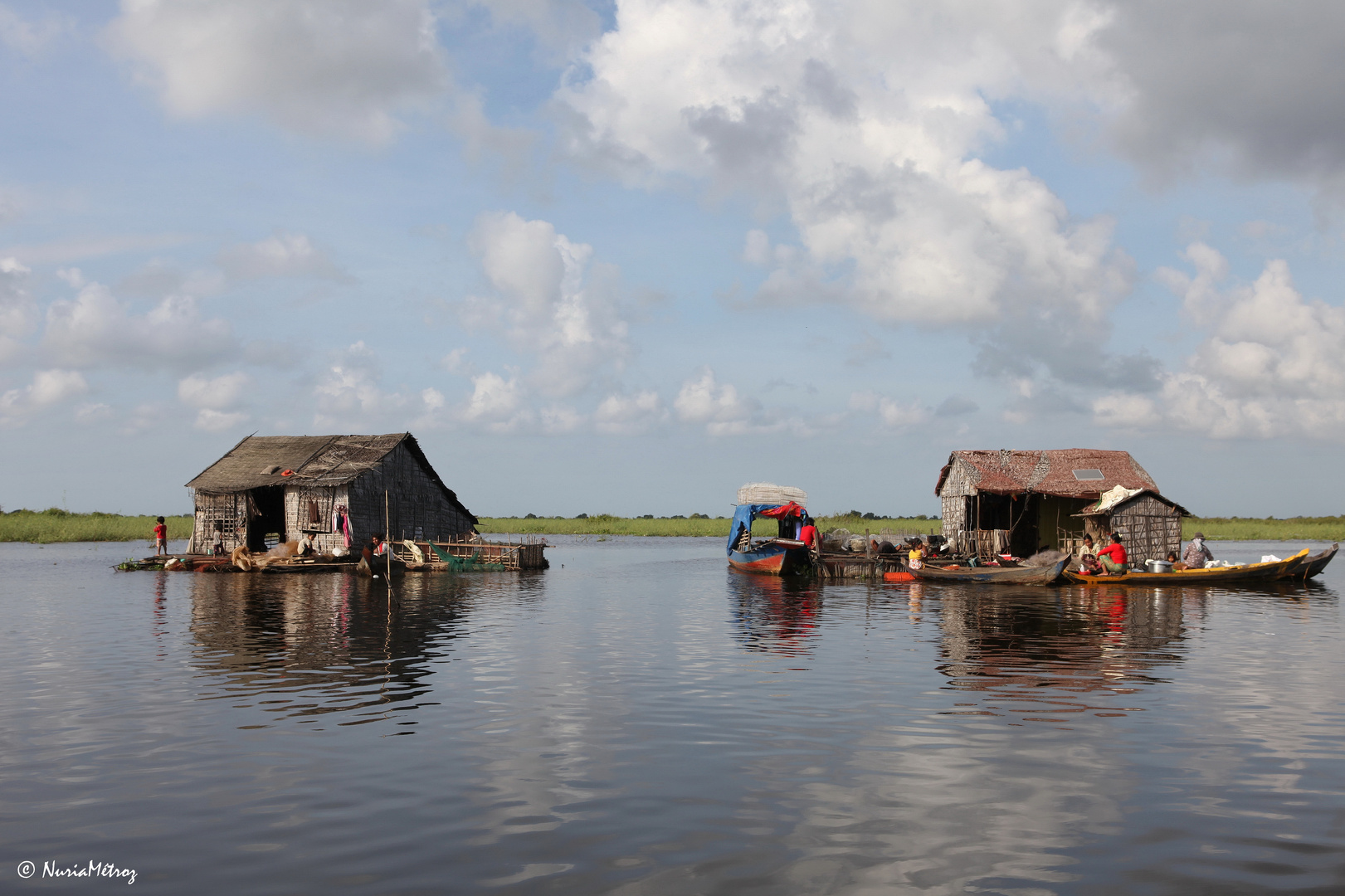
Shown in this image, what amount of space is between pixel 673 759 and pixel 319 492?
3539cm

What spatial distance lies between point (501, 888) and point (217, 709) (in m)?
7.43

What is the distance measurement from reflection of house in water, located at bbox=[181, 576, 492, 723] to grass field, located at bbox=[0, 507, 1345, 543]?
33863 mm

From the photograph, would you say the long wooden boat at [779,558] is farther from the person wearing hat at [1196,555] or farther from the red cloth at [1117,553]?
the person wearing hat at [1196,555]

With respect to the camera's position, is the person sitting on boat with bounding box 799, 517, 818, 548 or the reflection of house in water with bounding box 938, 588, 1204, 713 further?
the person sitting on boat with bounding box 799, 517, 818, 548

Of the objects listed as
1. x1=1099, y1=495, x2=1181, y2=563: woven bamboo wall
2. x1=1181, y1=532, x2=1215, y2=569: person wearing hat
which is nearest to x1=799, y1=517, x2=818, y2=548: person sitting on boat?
x1=1099, y1=495, x2=1181, y2=563: woven bamboo wall

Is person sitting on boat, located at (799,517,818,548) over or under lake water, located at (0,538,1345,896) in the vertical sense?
over

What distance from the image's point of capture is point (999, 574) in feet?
113

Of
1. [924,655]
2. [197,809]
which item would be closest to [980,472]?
[924,655]

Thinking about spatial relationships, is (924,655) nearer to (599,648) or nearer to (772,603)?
(599,648)

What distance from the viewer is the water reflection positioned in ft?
42.1

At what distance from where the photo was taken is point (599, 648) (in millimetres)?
18188

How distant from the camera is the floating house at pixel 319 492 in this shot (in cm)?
4138

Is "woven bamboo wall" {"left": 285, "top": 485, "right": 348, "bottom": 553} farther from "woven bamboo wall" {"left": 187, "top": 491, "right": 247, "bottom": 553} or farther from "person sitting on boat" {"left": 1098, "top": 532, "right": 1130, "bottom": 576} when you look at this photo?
"person sitting on boat" {"left": 1098, "top": 532, "right": 1130, "bottom": 576}

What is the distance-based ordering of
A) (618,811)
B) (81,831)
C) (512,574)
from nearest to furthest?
1. (81,831)
2. (618,811)
3. (512,574)
